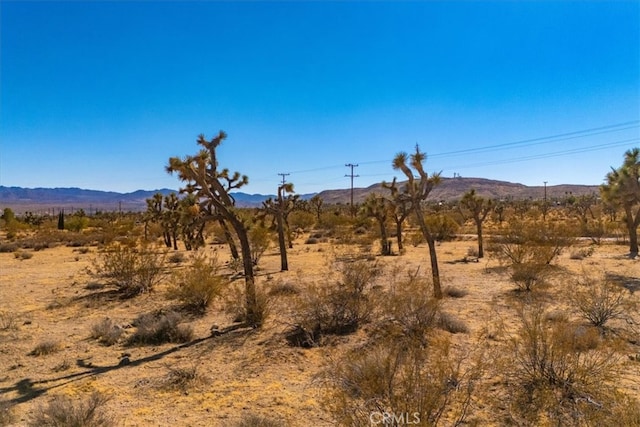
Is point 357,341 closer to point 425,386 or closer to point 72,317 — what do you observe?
point 425,386

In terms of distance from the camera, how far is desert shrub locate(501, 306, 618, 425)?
5441 millimetres

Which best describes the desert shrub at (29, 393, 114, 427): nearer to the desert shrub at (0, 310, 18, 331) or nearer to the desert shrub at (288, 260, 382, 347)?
the desert shrub at (288, 260, 382, 347)

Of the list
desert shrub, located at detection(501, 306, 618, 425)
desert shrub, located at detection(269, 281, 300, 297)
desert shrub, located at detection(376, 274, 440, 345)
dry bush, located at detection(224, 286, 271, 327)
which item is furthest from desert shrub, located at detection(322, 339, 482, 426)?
desert shrub, located at detection(269, 281, 300, 297)

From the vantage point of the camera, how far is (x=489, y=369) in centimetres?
693

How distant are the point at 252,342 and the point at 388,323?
282 cm

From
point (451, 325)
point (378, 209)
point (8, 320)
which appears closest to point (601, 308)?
point (451, 325)

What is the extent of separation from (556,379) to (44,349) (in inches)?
361

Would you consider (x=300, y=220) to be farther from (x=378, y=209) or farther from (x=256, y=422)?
(x=256, y=422)

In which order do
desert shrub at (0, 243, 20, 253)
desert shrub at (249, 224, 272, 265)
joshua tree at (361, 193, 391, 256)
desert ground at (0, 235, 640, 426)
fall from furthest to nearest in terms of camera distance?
desert shrub at (0, 243, 20, 253)
joshua tree at (361, 193, 391, 256)
desert shrub at (249, 224, 272, 265)
desert ground at (0, 235, 640, 426)

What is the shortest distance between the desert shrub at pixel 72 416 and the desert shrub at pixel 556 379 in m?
5.27

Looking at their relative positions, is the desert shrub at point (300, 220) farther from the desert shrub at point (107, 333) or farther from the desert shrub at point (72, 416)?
the desert shrub at point (72, 416)

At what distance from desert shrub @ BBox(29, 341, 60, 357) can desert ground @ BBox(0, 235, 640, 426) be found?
49mm

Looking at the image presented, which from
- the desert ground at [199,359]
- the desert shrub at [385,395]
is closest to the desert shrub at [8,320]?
the desert ground at [199,359]

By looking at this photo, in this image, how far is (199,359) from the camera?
817cm
